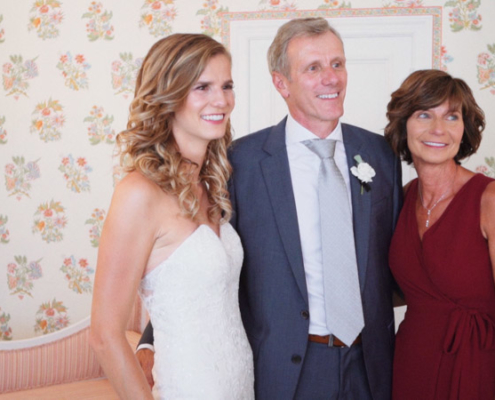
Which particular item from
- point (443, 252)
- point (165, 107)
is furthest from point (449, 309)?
point (165, 107)

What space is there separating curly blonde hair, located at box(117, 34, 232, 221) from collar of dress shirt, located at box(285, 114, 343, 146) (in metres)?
0.45

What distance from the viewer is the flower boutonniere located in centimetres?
201

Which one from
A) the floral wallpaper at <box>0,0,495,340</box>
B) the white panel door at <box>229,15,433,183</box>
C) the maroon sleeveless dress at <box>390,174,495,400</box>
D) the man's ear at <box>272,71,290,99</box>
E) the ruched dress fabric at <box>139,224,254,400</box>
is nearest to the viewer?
the ruched dress fabric at <box>139,224,254,400</box>

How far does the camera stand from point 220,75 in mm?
1751

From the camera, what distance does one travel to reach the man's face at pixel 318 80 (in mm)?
2068

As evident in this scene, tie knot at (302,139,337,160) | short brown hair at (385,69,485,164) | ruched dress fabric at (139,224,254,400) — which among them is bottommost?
ruched dress fabric at (139,224,254,400)

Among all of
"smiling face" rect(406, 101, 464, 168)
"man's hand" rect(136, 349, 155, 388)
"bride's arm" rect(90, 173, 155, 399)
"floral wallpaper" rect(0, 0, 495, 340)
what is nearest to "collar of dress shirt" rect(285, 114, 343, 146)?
"smiling face" rect(406, 101, 464, 168)

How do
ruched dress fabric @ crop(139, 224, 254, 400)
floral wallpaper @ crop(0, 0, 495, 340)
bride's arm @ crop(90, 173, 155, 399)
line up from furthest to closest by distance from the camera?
1. floral wallpaper @ crop(0, 0, 495, 340)
2. ruched dress fabric @ crop(139, 224, 254, 400)
3. bride's arm @ crop(90, 173, 155, 399)

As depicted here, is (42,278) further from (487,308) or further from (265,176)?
(487,308)

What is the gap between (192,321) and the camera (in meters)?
1.65

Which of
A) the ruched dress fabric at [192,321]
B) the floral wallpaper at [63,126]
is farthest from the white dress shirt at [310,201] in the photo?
the floral wallpaper at [63,126]

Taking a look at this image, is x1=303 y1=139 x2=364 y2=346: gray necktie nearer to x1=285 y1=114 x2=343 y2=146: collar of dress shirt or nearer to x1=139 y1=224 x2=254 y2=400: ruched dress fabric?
x1=285 y1=114 x2=343 y2=146: collar of dress shirt

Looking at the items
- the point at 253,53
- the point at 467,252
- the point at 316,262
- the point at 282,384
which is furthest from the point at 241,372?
the point at 253,53

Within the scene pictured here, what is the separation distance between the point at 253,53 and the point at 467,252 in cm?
231
